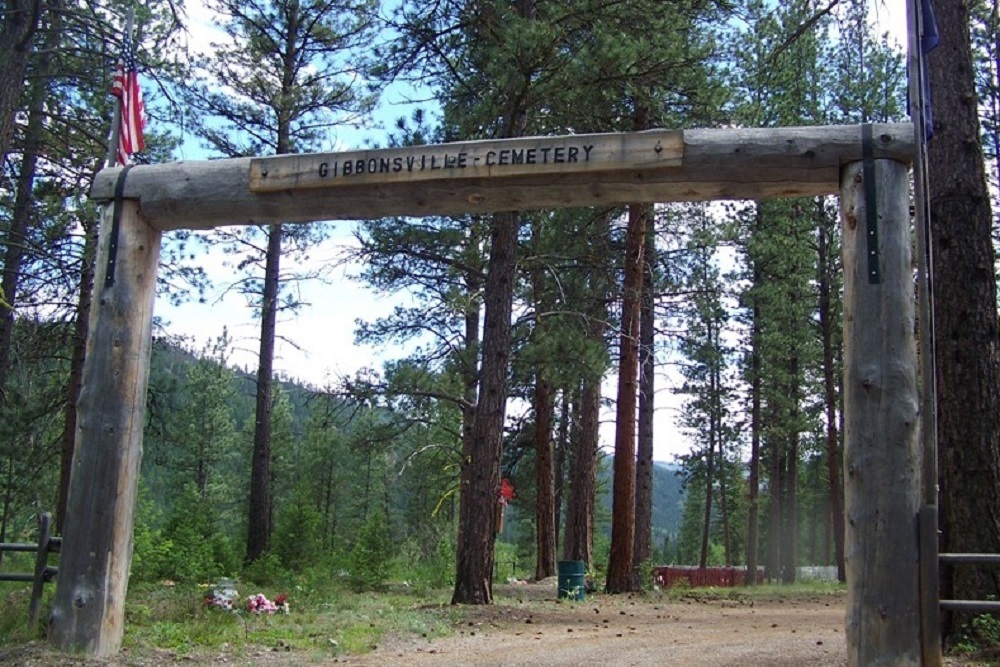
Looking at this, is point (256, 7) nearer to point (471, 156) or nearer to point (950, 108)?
point (471, 156)

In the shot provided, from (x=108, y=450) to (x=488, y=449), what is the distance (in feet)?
18.2

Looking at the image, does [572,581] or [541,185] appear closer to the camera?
[541,185]

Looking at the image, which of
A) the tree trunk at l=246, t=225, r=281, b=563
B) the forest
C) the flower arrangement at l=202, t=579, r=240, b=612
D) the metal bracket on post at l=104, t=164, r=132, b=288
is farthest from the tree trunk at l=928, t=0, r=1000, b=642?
the tree trunk at l=246, t=225, r=281, b=563

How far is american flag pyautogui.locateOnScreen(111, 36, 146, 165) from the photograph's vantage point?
26.8 feet

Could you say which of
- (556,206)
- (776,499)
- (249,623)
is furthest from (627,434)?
(776,499)

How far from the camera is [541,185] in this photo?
6.61 meters

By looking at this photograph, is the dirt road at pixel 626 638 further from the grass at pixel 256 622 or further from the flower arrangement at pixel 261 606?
the flower arrangement at pixel 261 606

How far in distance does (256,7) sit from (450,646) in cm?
1483

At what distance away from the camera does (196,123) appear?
1794 cm

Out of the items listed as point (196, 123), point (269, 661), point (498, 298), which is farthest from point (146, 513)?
point (269, 661)

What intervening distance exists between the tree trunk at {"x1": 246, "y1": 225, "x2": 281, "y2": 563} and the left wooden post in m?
11.3

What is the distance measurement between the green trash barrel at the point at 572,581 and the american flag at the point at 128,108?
874 cm

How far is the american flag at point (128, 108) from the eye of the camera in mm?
8164

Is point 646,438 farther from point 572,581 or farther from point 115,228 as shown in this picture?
point 115,228
